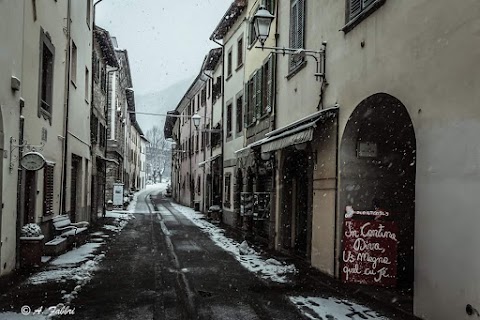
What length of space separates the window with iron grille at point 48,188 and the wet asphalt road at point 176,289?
74.0 inches

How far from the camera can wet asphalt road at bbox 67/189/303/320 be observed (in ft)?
21.3

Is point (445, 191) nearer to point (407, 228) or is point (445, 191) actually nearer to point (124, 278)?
point (407, 228)

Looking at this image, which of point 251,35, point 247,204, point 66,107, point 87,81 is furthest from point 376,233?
point 87,81

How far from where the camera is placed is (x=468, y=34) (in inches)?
216

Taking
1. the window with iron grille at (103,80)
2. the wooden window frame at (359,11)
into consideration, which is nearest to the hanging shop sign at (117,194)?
the window with iron grille at (103,80)

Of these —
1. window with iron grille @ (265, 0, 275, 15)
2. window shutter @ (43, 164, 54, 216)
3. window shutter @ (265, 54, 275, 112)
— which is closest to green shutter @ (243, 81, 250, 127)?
window shutter @ (265, 54, 275, 112)

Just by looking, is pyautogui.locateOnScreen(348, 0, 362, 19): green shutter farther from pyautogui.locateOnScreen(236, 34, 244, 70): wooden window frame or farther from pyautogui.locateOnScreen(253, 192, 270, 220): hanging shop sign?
pyautogui.locateOnScreen(236, 34, 244, 70): wooden window frame

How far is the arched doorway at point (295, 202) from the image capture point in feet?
44.0

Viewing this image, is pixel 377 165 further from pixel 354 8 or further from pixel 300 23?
pixel 300 23

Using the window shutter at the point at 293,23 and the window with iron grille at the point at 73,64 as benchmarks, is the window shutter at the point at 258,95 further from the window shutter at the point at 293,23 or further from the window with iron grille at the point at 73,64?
the window with iron grille at the point at 73,64

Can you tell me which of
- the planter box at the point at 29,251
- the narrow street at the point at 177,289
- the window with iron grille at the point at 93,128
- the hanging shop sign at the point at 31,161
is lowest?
the narrow street at the point at 177,289

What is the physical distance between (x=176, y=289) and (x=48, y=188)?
616 centimetres

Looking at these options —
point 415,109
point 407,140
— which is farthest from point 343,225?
point 415,109

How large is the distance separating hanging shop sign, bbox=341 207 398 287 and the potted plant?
591cm
